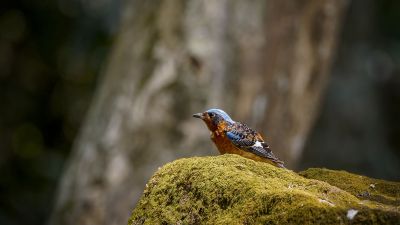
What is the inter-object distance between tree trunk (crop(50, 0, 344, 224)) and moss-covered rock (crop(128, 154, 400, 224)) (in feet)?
18.7

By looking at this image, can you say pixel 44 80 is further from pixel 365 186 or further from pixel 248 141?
pixel 365 186

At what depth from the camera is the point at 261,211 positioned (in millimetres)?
3205

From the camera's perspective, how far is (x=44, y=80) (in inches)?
583

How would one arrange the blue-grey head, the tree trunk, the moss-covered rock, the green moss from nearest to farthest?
the moss-covered rock < the green moss < the blue-grey head < the tree trunk

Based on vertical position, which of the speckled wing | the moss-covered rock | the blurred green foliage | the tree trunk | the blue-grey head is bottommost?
the moss-covered rock

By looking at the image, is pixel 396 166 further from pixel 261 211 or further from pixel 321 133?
pixel 261 211

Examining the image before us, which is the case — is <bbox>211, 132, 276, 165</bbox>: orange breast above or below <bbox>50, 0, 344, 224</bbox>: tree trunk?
below

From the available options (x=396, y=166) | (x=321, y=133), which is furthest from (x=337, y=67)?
(x=396, y=166)

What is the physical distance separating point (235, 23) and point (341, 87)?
8.01 metres

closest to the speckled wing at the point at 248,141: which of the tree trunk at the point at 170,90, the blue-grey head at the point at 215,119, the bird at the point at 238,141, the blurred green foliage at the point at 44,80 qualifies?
the bird at the point at 238,141

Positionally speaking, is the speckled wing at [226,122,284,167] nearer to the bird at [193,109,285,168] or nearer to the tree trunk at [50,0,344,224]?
the bird at [193,109,285,168]

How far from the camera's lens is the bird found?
5562mm

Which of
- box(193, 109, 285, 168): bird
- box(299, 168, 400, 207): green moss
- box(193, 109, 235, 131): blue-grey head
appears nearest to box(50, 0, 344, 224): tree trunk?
box(193, 109, 235, 131): blue-grey head

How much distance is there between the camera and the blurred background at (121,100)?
977 cm
